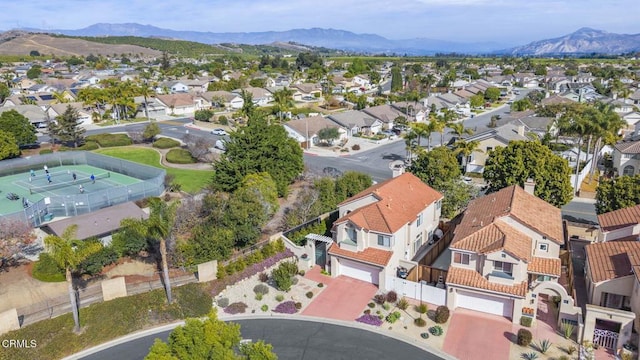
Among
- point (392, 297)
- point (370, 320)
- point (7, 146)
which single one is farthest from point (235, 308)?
point (7, 146)

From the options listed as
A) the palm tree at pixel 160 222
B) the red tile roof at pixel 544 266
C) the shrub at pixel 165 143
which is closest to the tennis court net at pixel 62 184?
the shrub at pixel 165 143

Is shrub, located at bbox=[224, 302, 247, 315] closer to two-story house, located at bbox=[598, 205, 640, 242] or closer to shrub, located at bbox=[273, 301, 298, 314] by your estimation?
shrub, located at bbox=[273, 301, 298, 314]

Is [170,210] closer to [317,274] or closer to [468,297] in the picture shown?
[317,274]

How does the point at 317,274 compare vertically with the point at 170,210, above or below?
below

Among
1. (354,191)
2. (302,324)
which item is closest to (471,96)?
(354,191)

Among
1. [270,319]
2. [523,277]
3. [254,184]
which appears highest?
[254,184]

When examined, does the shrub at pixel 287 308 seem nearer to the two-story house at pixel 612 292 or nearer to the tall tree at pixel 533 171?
the two-story house at pixel 612 292

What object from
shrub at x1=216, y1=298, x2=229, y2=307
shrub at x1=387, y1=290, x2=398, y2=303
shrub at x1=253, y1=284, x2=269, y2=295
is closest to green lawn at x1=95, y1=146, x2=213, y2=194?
shrub at x1=253, y1=284, x2=269, y2=295

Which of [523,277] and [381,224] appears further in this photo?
[381,224]
